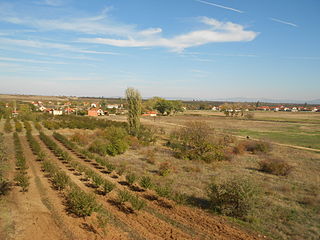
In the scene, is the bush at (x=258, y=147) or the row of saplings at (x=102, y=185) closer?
the row of saplings at (x=102, y=185)

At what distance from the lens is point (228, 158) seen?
75.0 ft

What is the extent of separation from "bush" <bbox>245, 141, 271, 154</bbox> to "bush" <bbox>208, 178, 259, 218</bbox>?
19.0 meters

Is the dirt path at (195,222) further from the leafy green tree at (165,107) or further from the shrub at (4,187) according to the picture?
the leafy green tree at (165,107)

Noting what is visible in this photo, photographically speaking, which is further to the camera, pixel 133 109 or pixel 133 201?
pixel 133 109

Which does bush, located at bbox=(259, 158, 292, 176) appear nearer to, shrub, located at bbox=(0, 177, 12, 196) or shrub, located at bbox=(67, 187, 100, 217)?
shrub, located at bbox=(67, 187, 100, 217)

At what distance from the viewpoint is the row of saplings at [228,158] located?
10.3 meters

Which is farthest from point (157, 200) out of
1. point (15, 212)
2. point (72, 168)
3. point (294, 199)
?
point (72, 168)

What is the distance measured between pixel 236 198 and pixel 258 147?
66.3 feet

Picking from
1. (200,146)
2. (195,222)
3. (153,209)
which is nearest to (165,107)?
(200,146)

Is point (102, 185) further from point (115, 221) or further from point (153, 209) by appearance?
point (115, 221)

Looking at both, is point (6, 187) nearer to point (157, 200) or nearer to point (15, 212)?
point (15, 212)

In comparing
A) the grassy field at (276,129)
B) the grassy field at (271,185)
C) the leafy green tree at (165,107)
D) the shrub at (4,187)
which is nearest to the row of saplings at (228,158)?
the grassy field at (271,185)

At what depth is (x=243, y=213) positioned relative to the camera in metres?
10.2

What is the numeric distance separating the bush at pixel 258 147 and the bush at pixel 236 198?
1899 centimetres
